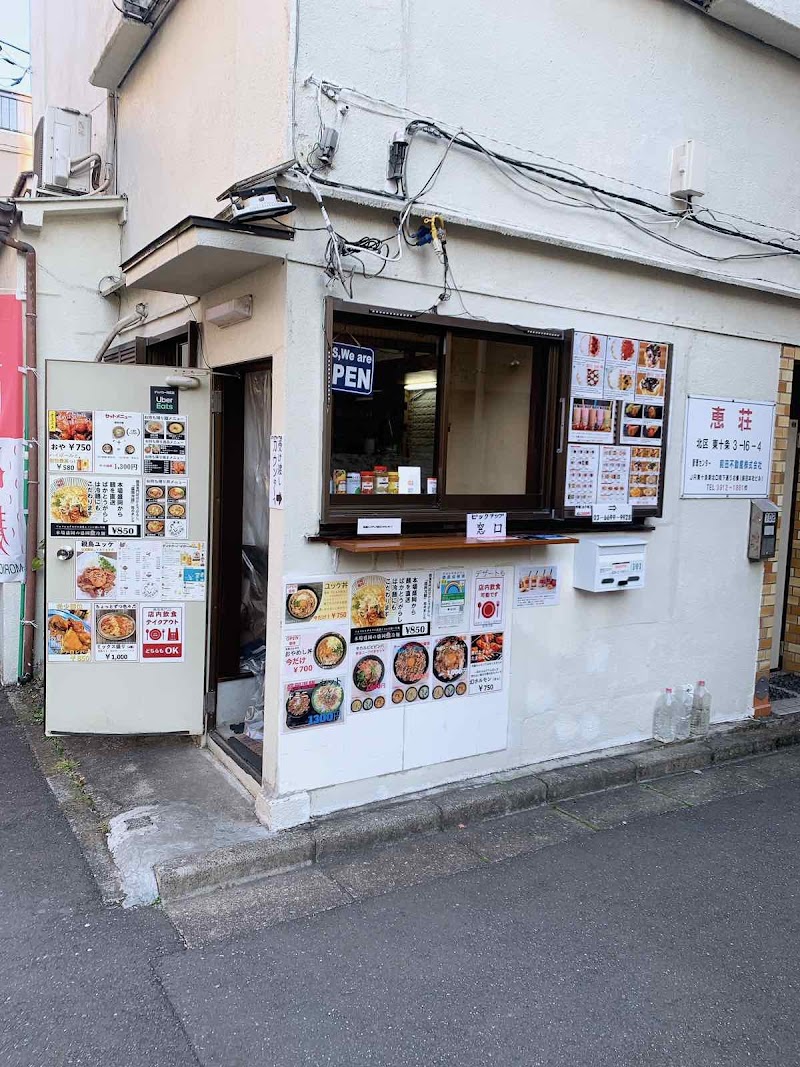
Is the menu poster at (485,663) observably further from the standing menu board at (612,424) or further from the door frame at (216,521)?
the door frame at (216,521)

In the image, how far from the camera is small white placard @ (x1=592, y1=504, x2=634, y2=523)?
534 centimetres

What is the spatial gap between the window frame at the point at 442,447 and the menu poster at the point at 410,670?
0.73m

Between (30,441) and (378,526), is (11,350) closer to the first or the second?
(30,441)

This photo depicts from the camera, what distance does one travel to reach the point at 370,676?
4.62 metres

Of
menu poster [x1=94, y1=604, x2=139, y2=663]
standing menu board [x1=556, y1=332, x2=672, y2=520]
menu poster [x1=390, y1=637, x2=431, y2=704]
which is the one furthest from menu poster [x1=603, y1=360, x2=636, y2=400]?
menu poster [x1=94, y1=604, x2=139, y2=663]

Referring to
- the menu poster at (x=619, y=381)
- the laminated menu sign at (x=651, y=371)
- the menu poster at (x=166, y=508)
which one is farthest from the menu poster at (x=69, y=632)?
the laminated menu sign at (x=651, y=371)

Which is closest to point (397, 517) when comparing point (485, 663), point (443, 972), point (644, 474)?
point (485, 663)

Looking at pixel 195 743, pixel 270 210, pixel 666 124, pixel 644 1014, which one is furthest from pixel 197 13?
pixel 644 1014

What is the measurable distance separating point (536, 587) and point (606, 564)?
53 centimetres

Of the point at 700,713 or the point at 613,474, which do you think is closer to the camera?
the point at 613,474

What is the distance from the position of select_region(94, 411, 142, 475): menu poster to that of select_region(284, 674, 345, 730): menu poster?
1835 millimetres

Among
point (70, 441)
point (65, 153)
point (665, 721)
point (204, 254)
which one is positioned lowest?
point (665, 721)

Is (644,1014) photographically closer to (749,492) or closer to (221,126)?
(749,492)

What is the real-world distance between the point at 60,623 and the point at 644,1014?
3.99m
